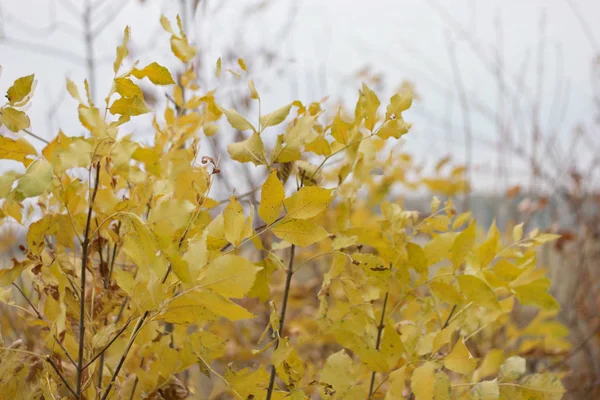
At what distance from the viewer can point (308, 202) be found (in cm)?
46

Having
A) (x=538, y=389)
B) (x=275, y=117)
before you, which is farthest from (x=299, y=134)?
(x=538, y=389)

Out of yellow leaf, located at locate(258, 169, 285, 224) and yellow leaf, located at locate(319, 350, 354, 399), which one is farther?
yellow leaf, located at locate(319, 350, 354, 399)

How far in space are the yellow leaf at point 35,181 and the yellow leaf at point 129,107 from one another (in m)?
0.09

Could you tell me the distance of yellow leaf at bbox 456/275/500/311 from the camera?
21.4 inches

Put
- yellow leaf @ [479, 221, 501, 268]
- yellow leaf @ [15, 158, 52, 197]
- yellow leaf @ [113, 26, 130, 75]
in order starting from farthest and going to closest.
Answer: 1. yellow leaf @ [479, 221, 501, 268]
2. yellow leaf @ [113, 26, 130, 75]
3. yellow leaf @ [15, 158, 52, 197]

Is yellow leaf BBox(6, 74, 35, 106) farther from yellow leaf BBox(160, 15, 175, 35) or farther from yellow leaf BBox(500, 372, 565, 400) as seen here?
yellow leaf BBox(500, 372, 565, 400)

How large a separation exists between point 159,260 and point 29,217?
328 millimetres

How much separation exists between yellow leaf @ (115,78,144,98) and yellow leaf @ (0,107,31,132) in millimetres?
82

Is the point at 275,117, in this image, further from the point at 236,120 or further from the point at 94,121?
the point at 94,121

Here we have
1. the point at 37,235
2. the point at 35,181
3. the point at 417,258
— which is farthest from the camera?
the point at 417,258

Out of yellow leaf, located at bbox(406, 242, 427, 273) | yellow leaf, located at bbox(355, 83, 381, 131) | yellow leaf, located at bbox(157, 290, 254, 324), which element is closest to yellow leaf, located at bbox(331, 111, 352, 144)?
yellow leaf, located at bbox(355, 83, 381, 131)

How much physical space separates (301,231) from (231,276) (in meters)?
0.10

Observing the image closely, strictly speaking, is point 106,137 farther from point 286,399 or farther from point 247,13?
point 247,13

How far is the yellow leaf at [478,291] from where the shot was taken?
542mm
